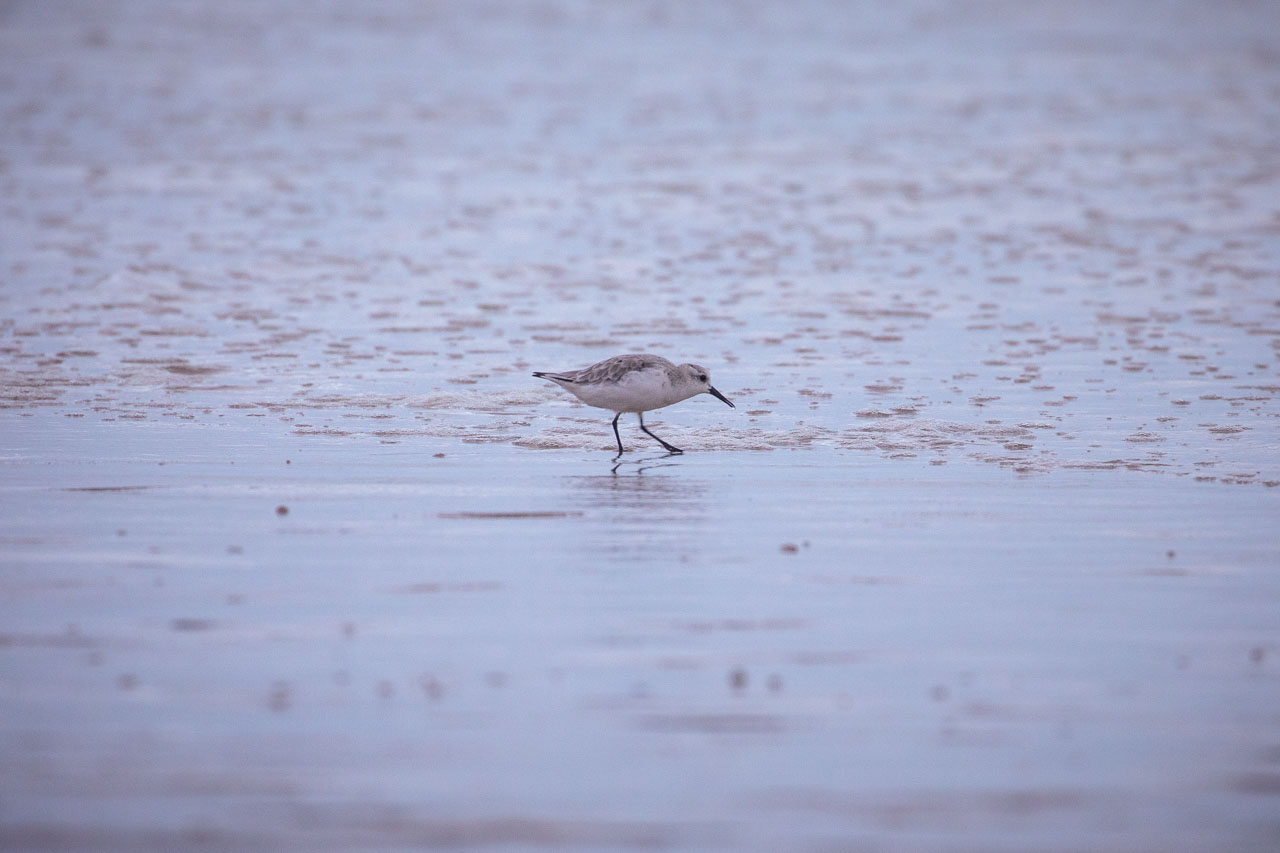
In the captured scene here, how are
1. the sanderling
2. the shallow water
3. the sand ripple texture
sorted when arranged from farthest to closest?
the sand ripple texture → the sanderling → the shallow water

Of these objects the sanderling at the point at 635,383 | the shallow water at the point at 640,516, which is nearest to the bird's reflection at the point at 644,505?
the shallow water at the point at 640,516

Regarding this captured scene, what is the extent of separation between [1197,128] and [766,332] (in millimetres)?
24018

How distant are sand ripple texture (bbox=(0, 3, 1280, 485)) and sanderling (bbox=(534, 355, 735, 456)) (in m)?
0.42

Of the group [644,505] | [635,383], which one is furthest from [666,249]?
[644,505]

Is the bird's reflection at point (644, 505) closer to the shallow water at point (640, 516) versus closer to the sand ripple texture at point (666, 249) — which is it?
the shallow water at point (640, 516)

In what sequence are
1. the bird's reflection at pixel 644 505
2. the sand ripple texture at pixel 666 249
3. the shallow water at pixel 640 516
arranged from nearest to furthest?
the shallow water at pixel 640 516
the bird's reflection at pixel 644 505
the sand ripple texture at pixel 666 249

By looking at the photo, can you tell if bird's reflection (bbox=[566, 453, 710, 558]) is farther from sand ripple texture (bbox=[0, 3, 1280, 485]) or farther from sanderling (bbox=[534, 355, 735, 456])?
sand ripple texture (bbox=[0, 3, 1280, 485])

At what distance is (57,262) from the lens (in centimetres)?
2014

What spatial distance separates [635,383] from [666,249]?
1122cm

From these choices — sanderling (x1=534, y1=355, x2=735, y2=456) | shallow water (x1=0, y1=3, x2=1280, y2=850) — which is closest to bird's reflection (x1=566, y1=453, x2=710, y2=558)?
shallow water (x1=0, y1=3, x2=1280, y2=850)

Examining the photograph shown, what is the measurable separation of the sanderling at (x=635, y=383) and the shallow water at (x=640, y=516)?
0.39m

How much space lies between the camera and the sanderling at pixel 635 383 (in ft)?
36.5

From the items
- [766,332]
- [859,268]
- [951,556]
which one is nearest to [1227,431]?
[951,556]

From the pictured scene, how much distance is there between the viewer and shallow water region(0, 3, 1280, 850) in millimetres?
5348
